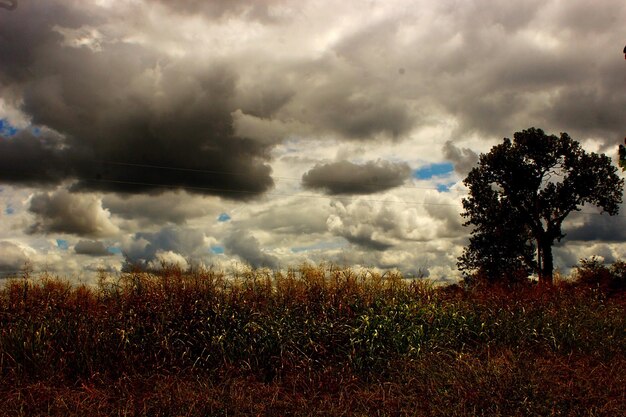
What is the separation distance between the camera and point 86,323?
9.77 m

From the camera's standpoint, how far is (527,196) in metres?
29.0

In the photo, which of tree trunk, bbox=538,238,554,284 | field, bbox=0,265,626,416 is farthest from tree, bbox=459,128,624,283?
field, bbox=0,265,626,416

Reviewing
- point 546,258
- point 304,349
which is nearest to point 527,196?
point 546,258

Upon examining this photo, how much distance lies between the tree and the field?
52.2 ft

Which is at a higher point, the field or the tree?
the tree

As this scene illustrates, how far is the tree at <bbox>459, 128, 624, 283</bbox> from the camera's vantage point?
28.2 m

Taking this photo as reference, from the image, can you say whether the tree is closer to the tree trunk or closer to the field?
the tree trunk

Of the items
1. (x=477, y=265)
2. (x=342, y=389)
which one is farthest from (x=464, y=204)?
(x=342, y=389)

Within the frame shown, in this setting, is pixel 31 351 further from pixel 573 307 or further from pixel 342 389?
pixel 573 307

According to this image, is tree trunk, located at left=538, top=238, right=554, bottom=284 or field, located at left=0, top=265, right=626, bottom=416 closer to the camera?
field, located at left=0, top=265, right=626, bottom=416

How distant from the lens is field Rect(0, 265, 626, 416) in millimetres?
6613

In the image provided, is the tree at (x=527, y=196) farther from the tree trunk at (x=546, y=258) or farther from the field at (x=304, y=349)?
the field at (x=304, y=349)

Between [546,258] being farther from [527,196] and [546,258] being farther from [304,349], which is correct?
[304,349]

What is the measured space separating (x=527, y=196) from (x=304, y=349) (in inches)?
931
